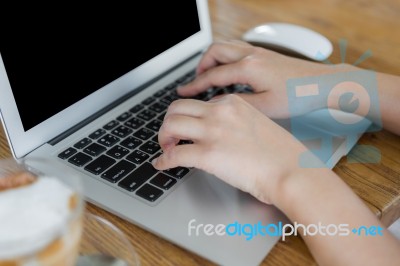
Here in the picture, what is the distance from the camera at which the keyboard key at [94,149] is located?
0.64 metres

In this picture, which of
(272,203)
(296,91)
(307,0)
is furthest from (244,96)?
(307,0)

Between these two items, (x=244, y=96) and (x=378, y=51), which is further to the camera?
(x=378, y=51)

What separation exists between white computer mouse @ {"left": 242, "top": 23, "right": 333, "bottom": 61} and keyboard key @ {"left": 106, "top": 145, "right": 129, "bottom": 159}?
0.38m

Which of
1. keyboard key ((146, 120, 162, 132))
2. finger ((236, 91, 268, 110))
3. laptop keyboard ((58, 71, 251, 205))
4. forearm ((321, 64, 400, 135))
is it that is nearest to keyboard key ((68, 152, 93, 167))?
laptop keyboard ((58, 71, 251, 205))

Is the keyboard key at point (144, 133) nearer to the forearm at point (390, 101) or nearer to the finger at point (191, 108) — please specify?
the finger at point (191, 108)

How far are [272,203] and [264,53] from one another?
28 centimetres

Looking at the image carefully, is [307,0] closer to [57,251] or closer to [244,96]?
[244,96]

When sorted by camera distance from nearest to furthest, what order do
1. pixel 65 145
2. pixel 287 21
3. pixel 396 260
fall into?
pixel 396 260
pixel 65 145
pixel 287 21

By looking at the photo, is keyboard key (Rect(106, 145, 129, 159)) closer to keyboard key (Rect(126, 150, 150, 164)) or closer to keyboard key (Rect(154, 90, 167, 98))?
keyboard key (Rect(126, 150, 150, 164))

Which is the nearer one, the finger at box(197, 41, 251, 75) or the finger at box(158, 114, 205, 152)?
the finger at box(158, 114, 205, 152)

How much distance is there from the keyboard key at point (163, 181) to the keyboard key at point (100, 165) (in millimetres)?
65

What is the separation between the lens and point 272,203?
0.55 m
